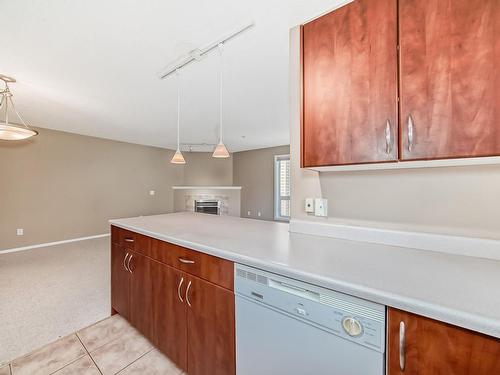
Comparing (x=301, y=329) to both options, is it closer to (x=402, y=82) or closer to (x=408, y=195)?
(x=408, y=195)

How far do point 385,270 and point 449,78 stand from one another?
77cm

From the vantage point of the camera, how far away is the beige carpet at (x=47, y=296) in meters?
1.79

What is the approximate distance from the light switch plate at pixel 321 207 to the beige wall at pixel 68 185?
5527 mm

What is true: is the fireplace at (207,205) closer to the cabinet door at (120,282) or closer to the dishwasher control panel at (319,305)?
the cabinet door at (120,282)

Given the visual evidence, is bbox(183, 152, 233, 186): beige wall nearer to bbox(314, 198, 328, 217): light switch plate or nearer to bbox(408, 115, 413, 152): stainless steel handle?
bbox(314, 198, 328, 217): light switch plate

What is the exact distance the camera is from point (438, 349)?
593mm

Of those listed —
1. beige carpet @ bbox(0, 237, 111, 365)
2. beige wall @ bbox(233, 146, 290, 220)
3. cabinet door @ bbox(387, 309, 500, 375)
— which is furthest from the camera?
beige wall @ bbox(233, 146, 290, 220)

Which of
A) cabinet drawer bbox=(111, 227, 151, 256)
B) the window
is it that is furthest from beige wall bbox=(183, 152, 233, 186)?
cabinet drawer bbox=(111, 227, 151, 256)

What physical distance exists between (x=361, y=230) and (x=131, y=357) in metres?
1.79

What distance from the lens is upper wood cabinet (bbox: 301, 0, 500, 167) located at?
0.79 m

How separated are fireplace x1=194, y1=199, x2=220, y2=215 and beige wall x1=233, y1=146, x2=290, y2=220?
888mm

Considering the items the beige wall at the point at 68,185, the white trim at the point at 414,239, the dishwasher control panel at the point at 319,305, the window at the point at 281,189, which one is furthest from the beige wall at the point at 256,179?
the dishwasher control panel at the point at 319,305

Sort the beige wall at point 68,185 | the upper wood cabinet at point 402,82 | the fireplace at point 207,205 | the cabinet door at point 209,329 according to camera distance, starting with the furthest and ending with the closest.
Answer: the fireplace at point 207,205
the beige wall at point 68,185
the cabinet door at point 209,329
the upper wood cabinet at point 402,82

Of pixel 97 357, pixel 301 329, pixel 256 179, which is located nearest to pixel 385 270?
pixel 301 329
